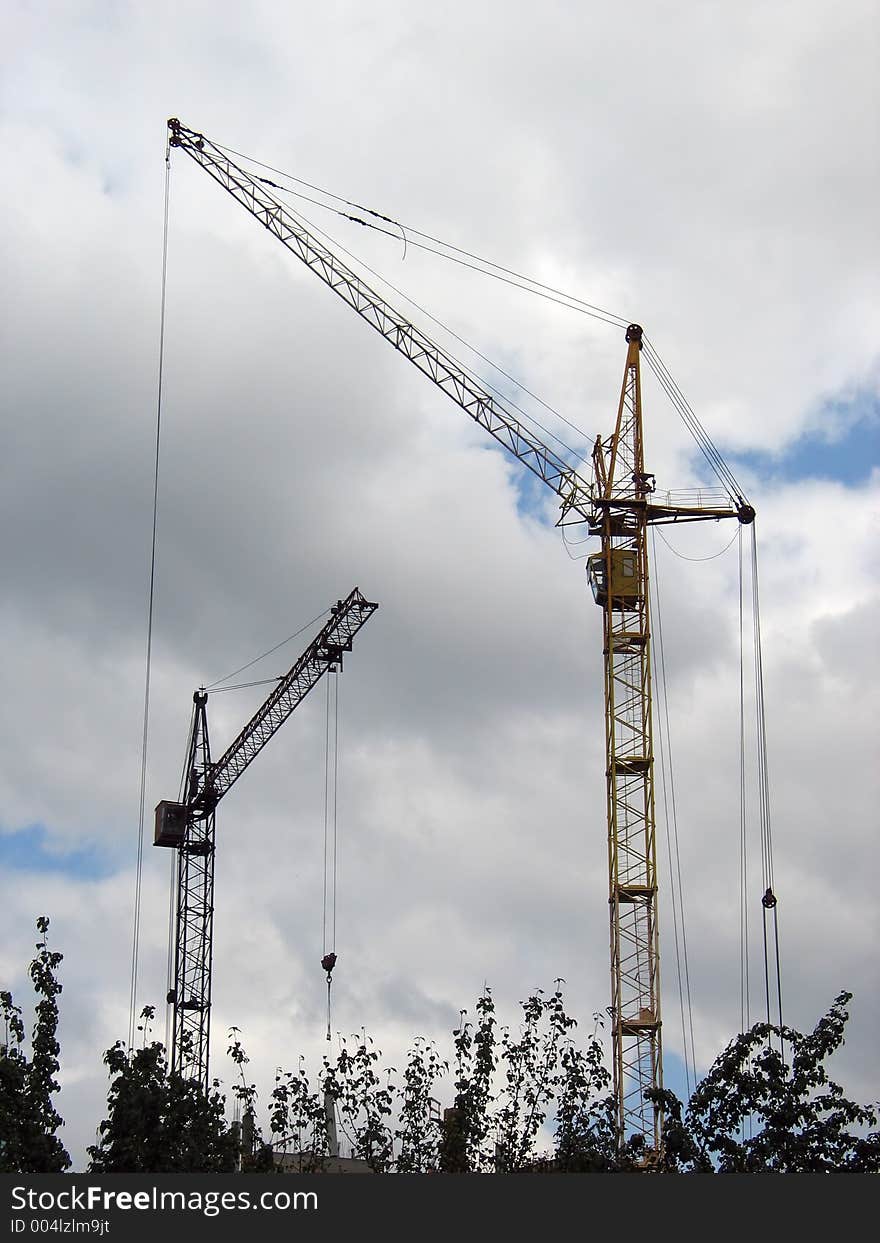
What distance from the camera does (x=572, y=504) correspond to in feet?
310

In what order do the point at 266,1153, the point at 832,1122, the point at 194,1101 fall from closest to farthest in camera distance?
the point at 832,1122, the point at 266,1153, the point at 194,1101

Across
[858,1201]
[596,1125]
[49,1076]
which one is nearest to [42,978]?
[49,1076]

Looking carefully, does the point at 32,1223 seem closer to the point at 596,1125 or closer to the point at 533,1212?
the point at 533,1212

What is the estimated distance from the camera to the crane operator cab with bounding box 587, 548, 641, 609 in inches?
3610

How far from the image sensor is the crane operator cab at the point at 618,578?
301 feet

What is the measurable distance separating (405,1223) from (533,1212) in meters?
2.61

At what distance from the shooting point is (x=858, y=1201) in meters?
37.3

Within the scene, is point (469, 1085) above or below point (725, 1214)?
above

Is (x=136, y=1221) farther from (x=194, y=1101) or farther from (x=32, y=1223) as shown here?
(x=194, y=1101)

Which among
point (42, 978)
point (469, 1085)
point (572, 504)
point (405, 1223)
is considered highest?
point (572, 504)

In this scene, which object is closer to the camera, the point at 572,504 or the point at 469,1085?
the point at 469,1085

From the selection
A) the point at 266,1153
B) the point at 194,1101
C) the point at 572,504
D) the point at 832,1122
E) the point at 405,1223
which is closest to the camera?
the point at 405,1223

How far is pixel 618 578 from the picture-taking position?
92062 millimetres

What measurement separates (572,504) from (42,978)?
50805mm
